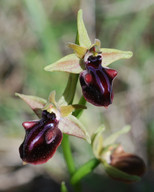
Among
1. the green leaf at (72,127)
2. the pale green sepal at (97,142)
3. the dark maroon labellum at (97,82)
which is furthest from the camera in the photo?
the pale green sepal at (97,142)

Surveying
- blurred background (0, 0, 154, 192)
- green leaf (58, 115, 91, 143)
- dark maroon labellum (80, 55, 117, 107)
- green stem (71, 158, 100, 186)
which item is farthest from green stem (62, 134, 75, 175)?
blurred background (0, 0, 154, 192)

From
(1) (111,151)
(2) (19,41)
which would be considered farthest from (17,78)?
(1) (111,151)

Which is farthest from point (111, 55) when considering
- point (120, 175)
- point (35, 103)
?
point (120, 175)

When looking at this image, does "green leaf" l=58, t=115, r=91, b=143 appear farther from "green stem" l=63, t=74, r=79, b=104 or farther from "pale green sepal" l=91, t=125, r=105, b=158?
"pale green sepal" l=91, t=125, r=105, b=158

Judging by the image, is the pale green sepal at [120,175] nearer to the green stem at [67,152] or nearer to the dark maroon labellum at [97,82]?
the green stem at [67,152]

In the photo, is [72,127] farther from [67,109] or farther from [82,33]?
[82,33]

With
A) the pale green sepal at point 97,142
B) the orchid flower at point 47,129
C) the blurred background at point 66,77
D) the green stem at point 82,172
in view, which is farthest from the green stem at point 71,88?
the blurred background at point 66,77
